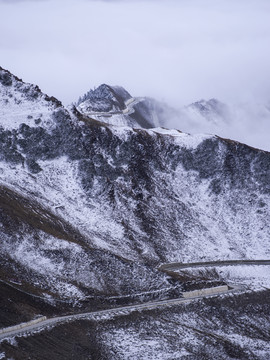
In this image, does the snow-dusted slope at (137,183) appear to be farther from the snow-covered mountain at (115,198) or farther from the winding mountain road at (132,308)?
the winding mountain road at (132,308)

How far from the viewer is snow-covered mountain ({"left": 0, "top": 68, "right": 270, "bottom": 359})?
112562 millimetres

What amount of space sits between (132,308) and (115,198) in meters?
45.9

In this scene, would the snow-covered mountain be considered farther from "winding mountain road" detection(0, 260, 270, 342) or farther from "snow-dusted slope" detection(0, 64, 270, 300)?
"winding mountain road" detection(0, 260, 270, 342)

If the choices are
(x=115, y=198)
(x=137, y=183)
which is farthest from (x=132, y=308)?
(x=137, y=183)

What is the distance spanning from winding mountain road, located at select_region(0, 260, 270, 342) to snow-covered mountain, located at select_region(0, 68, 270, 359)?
3.13m

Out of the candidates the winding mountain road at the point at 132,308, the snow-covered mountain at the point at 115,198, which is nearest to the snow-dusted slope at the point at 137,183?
the snow-covered mountain at the point at 115,198

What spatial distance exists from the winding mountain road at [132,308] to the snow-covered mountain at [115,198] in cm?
313

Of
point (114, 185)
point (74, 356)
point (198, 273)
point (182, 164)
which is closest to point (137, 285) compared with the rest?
point (198, 273)

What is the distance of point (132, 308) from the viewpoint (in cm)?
10056

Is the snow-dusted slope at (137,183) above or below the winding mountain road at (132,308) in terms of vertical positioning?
above

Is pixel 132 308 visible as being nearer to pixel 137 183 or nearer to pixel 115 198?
pixel 115 198

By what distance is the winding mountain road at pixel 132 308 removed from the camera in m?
85.1

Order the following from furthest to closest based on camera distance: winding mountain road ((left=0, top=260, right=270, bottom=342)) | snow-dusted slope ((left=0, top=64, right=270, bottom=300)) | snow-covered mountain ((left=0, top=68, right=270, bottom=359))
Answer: snow-dusted slope ((left=0, top=64, right=270, bottom=300))
snow-covered mountain ((left=0, top=68, right=270, bottom=359))
winding mountain road ((left=0, top=260, right=270, bottom=342))

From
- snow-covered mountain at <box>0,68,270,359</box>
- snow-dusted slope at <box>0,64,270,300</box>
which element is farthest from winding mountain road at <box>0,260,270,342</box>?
snow-dusted slope at <box>0,64,270,300</box>
